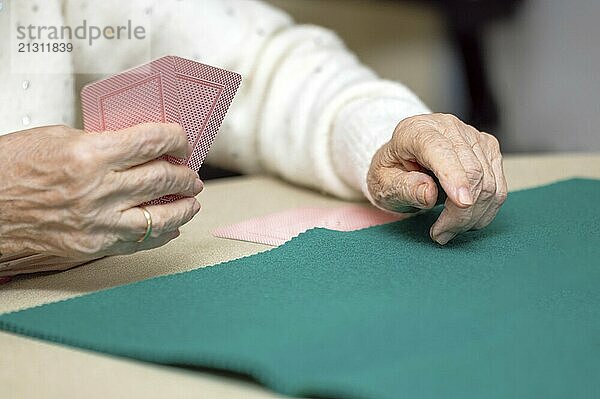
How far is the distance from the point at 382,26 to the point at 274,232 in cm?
269

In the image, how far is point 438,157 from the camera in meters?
0.94

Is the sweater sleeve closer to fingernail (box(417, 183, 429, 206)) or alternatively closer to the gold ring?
fingernail (box(417, 183, 429, 206))

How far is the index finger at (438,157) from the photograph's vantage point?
0.91 m

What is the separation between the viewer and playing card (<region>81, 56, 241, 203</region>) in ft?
2.73

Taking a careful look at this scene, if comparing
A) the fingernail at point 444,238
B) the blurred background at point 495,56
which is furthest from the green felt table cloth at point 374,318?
the blurred background at point 495,56

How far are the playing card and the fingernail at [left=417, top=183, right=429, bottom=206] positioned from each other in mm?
224

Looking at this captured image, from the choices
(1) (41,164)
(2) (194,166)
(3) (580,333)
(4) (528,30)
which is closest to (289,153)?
(2) (194,166)

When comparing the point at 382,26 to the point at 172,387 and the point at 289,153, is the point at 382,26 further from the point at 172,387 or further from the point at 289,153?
the point at 172,387

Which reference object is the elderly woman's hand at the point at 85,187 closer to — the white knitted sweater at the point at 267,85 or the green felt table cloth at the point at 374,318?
the green felt table cloth at the point at 374,318

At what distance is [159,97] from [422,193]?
28 centimetres

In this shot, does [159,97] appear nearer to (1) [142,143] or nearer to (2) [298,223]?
(1) [142,143]

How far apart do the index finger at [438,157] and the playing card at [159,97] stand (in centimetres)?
22

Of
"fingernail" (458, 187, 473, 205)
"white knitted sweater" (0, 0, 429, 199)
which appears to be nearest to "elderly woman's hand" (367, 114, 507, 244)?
"fingernail" (458, 187, 473, 205)

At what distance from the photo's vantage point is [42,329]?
0.71 metres
